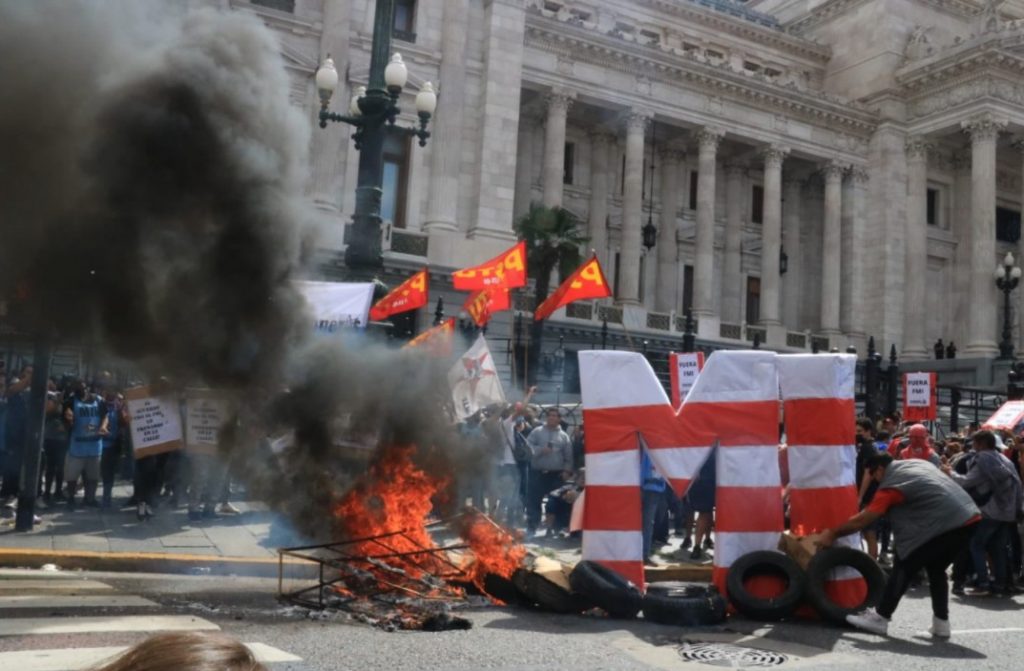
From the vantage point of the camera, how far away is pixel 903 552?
275 inches

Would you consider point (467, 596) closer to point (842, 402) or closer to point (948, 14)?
point (842, 402)

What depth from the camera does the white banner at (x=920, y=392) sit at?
16.8 m

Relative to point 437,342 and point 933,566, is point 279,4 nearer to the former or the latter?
point 437,342

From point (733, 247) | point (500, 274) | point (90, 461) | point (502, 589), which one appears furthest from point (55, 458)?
point (733, 247)

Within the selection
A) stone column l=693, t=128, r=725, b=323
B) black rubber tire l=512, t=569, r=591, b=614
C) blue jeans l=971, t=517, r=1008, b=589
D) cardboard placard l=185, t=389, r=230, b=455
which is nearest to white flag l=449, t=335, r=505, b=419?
cardboard placard l=185, t=389, r=230, b=455

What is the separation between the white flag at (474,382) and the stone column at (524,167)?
75.0ft

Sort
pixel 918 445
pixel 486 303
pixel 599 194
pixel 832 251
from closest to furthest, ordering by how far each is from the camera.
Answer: pixel 918 445
pixel 486 303
pixel 599 194
pixel 832 251

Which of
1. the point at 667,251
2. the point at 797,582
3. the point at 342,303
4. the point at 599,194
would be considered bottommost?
the point at 797,582

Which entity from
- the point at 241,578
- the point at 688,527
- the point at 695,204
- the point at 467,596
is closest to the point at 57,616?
the point at 241,578

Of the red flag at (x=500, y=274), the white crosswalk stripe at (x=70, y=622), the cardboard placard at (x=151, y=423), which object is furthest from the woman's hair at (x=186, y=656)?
the red flag at (x=500, y=274)

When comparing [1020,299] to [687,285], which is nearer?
[687,285]

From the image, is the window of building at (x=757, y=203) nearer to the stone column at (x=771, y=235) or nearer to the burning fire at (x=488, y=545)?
the stone column at (x=771, y=235)

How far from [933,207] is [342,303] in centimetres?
3624

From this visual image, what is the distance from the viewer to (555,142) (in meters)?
32.2
